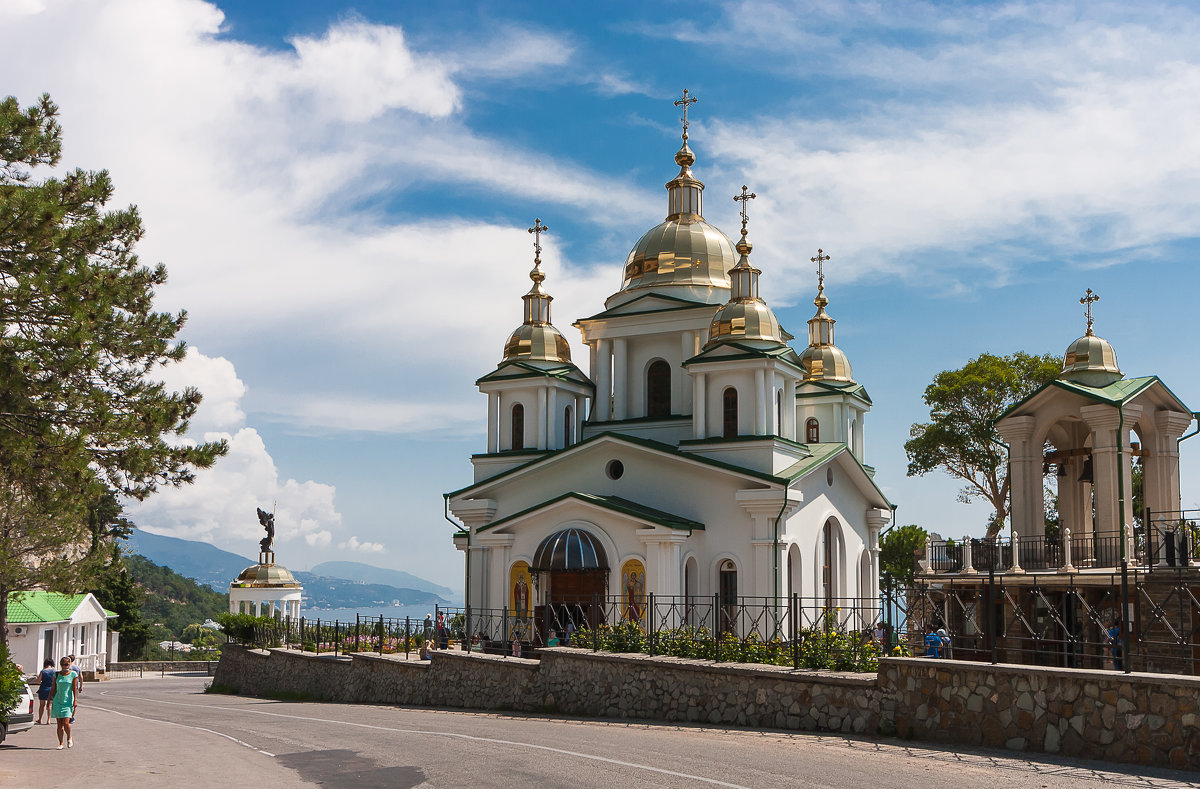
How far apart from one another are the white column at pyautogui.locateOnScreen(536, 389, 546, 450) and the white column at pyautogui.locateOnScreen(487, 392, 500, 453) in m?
1.37

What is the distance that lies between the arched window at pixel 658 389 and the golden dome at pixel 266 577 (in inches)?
759

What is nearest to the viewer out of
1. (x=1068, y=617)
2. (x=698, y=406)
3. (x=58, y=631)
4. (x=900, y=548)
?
(x=1068, y=617)

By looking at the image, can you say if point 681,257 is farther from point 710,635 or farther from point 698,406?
point 710,635

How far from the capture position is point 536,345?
31.1 m

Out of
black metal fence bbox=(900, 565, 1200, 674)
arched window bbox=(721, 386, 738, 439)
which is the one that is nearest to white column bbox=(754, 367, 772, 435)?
arched window bbox=(721, 386, 738, 439)

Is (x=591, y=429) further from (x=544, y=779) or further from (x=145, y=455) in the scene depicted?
(x=544, y=779)

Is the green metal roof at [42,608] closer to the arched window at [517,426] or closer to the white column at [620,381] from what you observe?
the arched window at [517,426]

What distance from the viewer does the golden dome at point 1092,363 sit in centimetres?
2173

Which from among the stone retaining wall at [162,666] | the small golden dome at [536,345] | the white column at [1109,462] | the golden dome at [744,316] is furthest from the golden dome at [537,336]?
the stone retaining wall at [162,666]

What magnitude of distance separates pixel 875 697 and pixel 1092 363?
Answer: 1151 cm

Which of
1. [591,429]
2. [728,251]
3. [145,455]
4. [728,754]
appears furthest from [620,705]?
[728,251]

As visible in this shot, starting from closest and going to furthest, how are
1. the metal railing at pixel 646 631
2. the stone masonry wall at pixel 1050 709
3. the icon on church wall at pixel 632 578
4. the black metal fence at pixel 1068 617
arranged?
the stone masonry wall at pixel 1050 709
the black metal fence at pixel 1068 617
the metal railing at pixel 646 631
the icon on church wall at pixel 632 578

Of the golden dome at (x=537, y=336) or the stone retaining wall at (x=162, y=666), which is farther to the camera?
the stone retaining wall at (x=162, y=666)

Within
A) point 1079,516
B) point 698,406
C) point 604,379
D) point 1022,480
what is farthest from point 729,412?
point 1079,516
